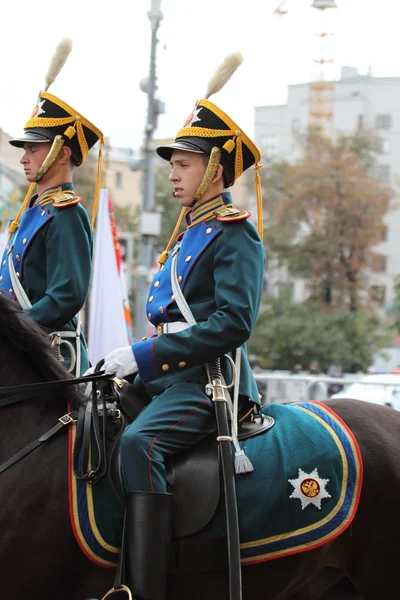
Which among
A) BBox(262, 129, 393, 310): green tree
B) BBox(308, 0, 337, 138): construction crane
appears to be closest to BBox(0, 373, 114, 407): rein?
BBox(262, 129, 393, 310): green tree

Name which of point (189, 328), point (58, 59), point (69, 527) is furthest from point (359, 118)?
point (69, 527)

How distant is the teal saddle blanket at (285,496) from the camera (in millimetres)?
4004

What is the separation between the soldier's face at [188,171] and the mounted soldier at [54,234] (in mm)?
902

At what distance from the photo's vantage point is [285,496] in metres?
4.12

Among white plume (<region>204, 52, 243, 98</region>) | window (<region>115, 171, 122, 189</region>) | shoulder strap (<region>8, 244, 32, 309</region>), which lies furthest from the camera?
window (<region>115, 171, 122, 189</region>)

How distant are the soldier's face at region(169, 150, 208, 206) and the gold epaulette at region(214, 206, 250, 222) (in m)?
0.17

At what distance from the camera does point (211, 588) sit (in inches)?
161

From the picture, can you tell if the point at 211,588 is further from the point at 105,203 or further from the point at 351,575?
the point at 105,203

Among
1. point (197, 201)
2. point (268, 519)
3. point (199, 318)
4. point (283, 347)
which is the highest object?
point (197, 201)

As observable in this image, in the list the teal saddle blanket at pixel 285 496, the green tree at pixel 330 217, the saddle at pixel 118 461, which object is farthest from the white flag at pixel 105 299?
the green tree at pixel 330 217

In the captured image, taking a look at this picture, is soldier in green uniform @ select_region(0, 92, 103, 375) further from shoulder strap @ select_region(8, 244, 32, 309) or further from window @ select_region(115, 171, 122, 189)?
window @ select_region(115, 171, 122, 189)

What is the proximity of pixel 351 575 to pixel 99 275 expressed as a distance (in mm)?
7441

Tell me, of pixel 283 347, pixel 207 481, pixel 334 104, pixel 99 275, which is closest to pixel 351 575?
pixel 207 481

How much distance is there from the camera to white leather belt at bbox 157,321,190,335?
169 inches
